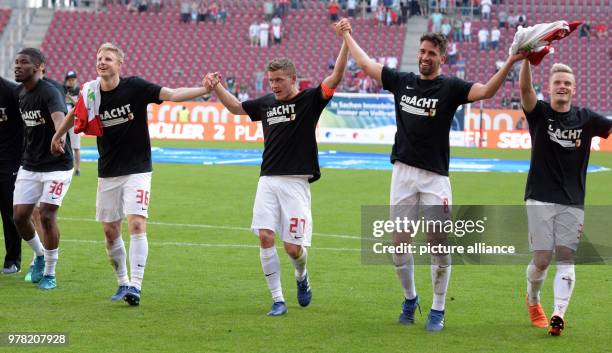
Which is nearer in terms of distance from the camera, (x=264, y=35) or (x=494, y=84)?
(x=494, y=84)

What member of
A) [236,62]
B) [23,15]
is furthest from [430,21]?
[23,15]

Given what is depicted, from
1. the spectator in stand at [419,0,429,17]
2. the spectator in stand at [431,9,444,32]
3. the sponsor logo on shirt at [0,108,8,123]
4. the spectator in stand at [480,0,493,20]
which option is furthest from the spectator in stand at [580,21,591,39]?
the sponsor logo on shirt at [0,108,8,123]

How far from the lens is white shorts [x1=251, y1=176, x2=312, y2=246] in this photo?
8.94m

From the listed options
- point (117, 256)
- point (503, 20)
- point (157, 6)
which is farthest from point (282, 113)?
point (157, 6)

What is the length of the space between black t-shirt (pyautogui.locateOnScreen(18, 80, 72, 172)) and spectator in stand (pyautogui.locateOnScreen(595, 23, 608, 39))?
3966 cm

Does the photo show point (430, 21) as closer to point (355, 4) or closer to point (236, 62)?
point (355, 4)

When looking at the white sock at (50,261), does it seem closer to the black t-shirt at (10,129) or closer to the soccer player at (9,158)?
the soccer player at (9,158)

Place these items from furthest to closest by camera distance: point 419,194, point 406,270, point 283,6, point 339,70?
point 283,6 → point 339,70 → point 406,270 → point 419,194

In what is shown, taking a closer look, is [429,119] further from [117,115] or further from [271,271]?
[117,115]

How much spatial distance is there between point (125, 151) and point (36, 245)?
1.92 meters

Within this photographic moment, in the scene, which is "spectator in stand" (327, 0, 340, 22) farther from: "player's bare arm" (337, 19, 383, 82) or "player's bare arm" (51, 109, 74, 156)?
"player's bare arm" (337, 19, 383, 82)

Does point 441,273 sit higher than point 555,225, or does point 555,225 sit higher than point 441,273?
point 555,225

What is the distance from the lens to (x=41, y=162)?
10.1 m

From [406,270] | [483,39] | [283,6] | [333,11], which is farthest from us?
[283,6]
